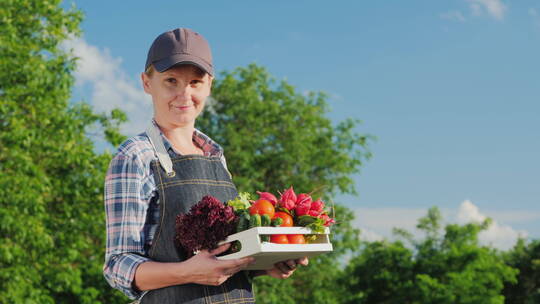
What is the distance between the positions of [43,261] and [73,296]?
2.75 m

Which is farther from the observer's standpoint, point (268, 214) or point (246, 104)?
point (246, 104)

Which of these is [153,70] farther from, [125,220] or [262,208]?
[262,208]

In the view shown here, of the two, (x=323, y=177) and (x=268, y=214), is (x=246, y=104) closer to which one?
(x=323, y=177)

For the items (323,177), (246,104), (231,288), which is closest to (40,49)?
(246,104)

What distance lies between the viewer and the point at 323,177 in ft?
76.0

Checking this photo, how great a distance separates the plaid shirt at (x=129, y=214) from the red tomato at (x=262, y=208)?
0.43m

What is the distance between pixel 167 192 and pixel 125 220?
0.70ft

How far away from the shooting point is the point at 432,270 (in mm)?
33625

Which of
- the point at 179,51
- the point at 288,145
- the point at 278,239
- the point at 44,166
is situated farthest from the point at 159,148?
the point at 288,145

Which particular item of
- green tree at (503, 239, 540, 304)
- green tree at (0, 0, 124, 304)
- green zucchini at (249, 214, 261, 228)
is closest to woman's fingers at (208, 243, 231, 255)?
green zucchini at (249, 214, 261, 228)

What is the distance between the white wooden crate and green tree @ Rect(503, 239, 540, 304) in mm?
35122

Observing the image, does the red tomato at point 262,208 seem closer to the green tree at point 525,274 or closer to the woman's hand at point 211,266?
the woman's hand at point 211,266

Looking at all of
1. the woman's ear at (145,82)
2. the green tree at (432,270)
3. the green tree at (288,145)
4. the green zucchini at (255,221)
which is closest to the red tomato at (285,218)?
the green zucchini at (255,221)

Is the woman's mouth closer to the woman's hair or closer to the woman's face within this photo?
the woman's face
